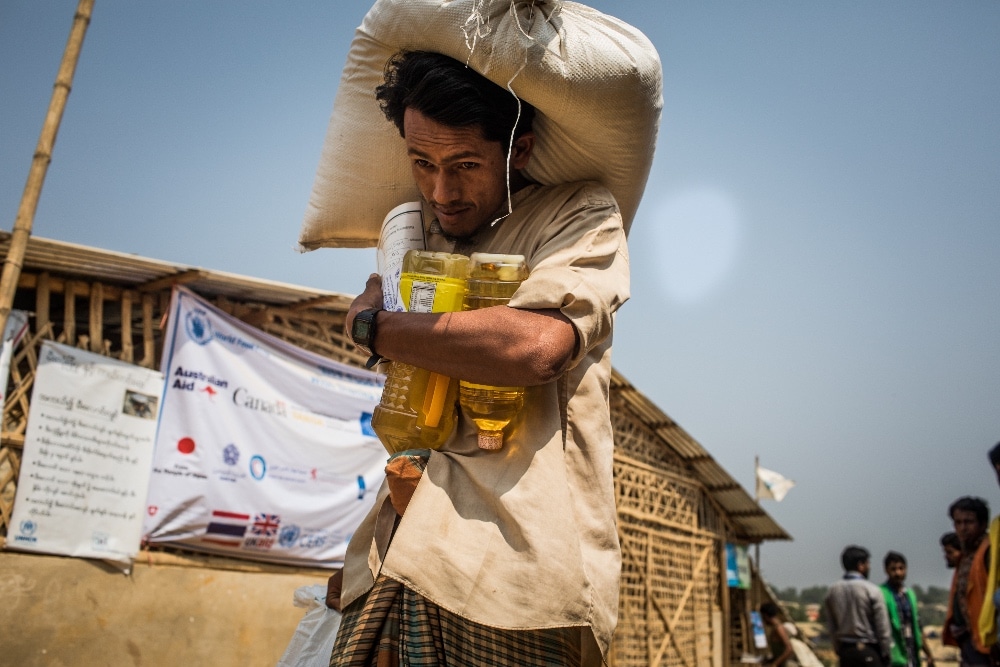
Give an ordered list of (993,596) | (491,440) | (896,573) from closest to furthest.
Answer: (491,440) < (993,596) < (896,573)

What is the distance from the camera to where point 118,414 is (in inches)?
240

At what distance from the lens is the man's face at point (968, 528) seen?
210 inches

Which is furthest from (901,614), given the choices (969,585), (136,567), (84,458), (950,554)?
(84,458)

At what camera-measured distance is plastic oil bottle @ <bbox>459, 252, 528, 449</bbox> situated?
1.41 metres

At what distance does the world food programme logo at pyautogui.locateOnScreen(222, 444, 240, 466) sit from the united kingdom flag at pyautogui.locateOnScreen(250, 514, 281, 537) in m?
0.54

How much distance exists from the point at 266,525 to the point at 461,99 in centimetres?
591

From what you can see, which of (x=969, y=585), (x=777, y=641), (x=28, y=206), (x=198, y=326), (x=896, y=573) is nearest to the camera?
(x=969, y=585)

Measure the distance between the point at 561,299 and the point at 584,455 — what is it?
326mm

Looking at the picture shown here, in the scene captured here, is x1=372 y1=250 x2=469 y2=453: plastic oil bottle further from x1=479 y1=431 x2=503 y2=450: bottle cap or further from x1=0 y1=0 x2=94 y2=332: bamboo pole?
x1=0 y1=0 x2=94 y2=332: bamboo pole

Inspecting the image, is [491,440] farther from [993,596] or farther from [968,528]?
[968,528]

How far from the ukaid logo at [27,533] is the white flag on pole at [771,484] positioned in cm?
1188

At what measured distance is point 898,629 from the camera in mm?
7160

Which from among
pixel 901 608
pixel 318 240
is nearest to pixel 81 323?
pixel 318 240

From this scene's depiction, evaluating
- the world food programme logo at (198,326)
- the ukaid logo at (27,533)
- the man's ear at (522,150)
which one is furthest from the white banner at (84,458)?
the man's ear at (522,150)
